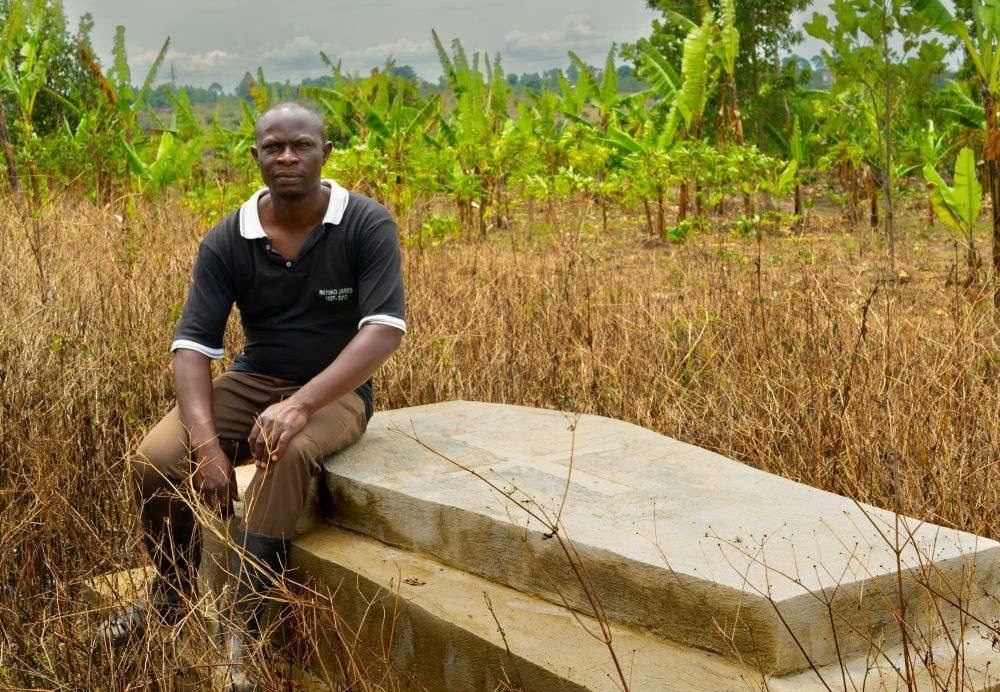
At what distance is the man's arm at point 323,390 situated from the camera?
322 centimetres

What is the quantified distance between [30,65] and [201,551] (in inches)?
318

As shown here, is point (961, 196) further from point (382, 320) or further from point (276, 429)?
point (276, 429)

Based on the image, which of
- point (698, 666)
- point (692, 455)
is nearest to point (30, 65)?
point (692, 455)

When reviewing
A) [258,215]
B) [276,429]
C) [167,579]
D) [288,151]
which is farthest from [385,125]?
[167,579]

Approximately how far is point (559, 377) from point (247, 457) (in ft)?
5.97

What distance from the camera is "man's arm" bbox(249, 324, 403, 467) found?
3.22m

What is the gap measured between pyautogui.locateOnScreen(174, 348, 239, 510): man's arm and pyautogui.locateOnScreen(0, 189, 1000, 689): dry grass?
29 centimetres

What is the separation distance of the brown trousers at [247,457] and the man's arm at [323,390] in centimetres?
5

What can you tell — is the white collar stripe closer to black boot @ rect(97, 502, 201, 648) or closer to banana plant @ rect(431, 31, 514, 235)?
black boot @ rect(97, 502, 201, 648)

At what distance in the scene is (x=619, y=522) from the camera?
2.93m

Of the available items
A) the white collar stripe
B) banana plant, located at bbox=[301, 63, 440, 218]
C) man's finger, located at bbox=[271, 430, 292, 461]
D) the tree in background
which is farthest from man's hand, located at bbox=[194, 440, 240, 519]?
the tree in background

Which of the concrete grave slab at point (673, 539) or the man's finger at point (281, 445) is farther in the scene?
the man's finger at point (281, 445)

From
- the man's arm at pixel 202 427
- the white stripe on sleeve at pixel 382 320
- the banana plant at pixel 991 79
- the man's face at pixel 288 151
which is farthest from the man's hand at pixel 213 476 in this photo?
the banana plant at pixel 991 79

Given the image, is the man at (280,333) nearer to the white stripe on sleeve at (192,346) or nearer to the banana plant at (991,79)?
the white stripe on sleeve at (192,346)
